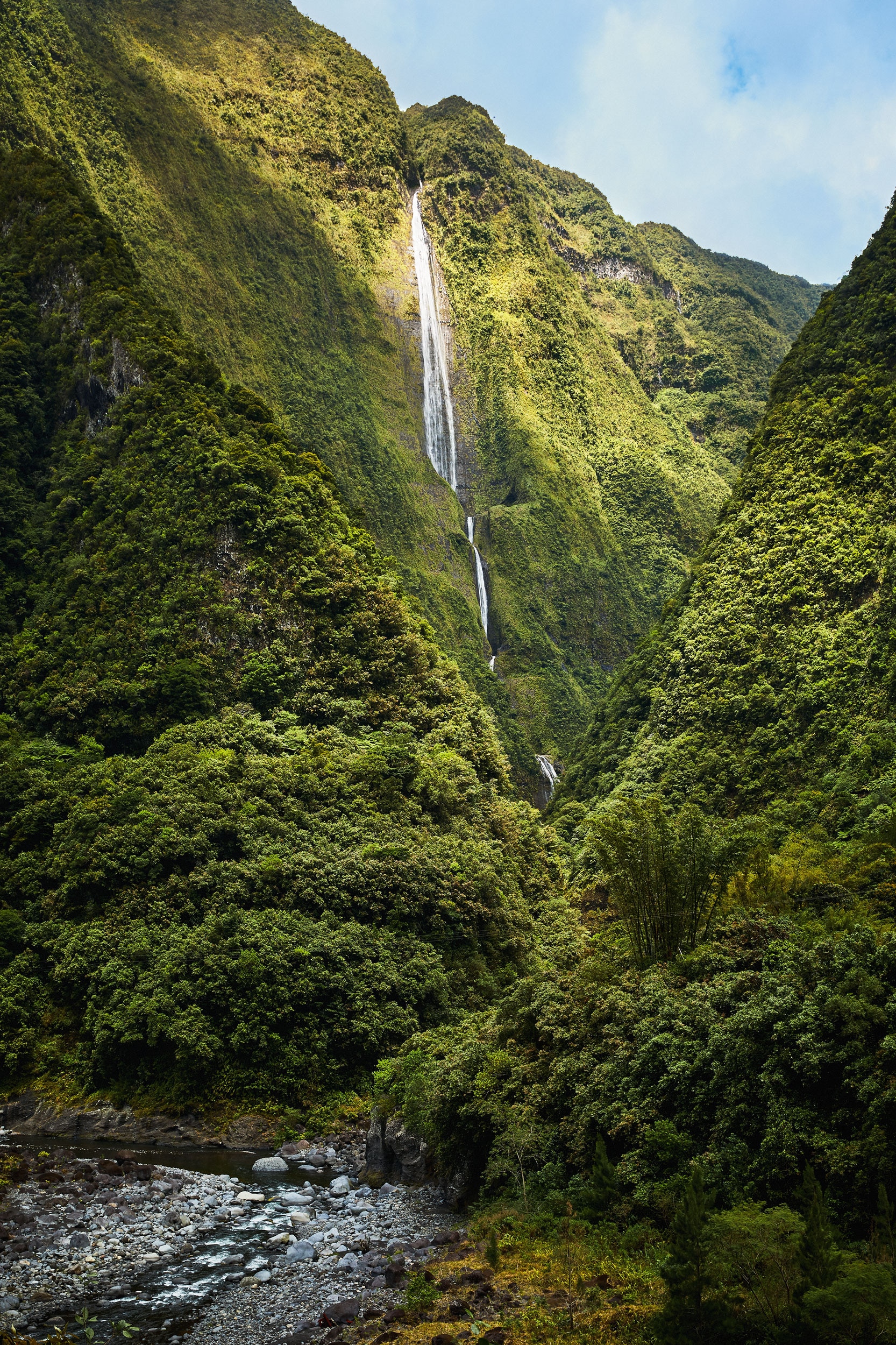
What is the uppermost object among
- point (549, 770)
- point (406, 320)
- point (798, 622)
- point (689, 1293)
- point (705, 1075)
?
point (406, 320)

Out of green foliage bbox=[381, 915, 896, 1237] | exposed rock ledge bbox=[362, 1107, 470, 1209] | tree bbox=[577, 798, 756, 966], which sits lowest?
exposed rock ledge bbox=[362, 1107, 470, 1209]

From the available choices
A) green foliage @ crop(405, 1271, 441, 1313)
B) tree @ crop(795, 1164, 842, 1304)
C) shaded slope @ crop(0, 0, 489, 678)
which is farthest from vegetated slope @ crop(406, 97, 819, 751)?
tree @ crop(795, 1164, 842, 1304)

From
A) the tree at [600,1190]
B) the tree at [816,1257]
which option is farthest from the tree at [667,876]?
the tree at [816,1257]

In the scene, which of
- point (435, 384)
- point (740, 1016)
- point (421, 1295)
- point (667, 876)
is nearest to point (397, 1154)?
point (667, 876)

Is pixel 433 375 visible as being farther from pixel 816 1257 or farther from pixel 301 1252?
pixel 816 1257

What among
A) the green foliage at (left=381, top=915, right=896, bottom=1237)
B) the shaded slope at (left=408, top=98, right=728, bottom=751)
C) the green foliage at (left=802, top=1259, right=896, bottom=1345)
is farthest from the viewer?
the shaded slope at (left=408, top=98, right=728, bottom=751)

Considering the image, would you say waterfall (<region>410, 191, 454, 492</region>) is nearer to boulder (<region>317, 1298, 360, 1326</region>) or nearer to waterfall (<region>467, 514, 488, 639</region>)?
waterfall (<region>467, 514, 488, 639</region>)

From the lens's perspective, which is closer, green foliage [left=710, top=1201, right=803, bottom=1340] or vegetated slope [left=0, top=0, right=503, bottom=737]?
green foliage [left=710, top=1201, right=803, bottom=1340]
